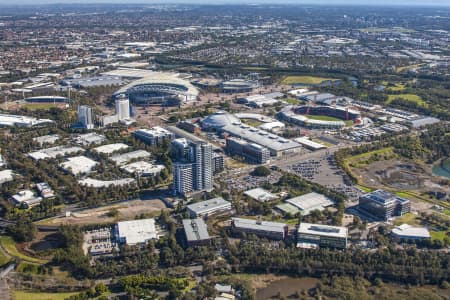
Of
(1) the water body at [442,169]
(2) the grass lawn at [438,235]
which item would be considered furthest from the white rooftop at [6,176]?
(1) the water body at [442,169]

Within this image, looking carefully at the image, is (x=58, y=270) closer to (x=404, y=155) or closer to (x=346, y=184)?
(x=346, y=184)

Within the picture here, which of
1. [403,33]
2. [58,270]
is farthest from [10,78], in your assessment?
[403,33]

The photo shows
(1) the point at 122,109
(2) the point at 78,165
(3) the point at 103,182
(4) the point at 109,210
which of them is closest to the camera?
(4) the point at 109,210

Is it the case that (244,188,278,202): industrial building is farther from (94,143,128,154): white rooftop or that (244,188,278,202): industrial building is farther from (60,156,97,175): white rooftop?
(94,143,128,154): white rooftop

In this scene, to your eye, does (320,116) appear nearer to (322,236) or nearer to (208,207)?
(208,207)

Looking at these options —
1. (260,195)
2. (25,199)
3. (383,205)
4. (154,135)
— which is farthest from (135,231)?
(154,135)

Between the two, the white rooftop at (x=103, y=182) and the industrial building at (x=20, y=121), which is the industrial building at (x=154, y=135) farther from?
the industrial building at (x=20, y=121)

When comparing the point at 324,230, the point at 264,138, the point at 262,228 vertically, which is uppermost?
the point at 264,138
